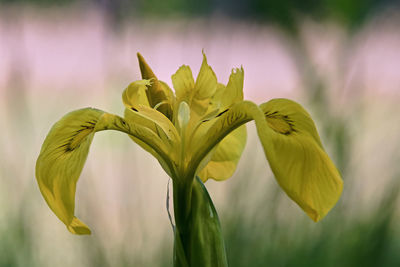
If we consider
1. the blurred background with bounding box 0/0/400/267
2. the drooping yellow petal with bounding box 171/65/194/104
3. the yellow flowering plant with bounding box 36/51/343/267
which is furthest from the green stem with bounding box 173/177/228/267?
the blurred background with bounding box 0/0/400/267

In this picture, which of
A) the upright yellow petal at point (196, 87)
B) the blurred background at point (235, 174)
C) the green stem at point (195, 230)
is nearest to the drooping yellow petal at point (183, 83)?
the upright yellow petal at point (196, 87)

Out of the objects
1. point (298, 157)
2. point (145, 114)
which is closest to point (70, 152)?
point (145, 114)

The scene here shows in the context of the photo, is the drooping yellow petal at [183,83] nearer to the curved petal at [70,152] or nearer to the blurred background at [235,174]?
the curved petal at [70,152]

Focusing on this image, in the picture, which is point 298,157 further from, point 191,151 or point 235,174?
point 235,174

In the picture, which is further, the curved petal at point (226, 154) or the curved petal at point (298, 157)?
the curved petal at point (226, 154)

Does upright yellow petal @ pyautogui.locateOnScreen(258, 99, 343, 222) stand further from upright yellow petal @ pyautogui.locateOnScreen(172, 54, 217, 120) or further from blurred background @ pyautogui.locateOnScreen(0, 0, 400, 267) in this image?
blurred background @ pyautogui.locateOnScreen(0, 0, 400, 267)

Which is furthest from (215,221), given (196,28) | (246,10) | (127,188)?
(246,10)
